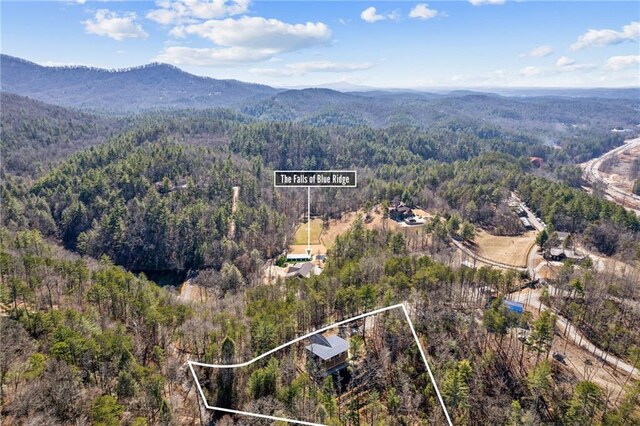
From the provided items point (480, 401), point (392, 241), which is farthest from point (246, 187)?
point (480, 401)

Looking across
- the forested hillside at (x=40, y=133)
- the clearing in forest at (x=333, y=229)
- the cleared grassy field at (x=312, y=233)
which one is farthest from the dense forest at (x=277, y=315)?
the forested hillside at (x=40, y=133)

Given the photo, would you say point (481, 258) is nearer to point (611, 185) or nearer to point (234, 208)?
point (234, 208)

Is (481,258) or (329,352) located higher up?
(329,352)

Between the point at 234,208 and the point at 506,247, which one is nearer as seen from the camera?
the point at 506,247

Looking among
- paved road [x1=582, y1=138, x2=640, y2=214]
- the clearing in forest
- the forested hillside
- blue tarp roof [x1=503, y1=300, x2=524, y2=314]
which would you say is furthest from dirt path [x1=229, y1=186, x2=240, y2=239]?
paved road [x1=582, y1=138, x2=640, y2=214]

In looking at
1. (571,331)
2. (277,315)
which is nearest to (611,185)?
(571,331)

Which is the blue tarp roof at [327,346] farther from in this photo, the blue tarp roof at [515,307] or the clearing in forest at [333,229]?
the clearing in forest at [333,229]
